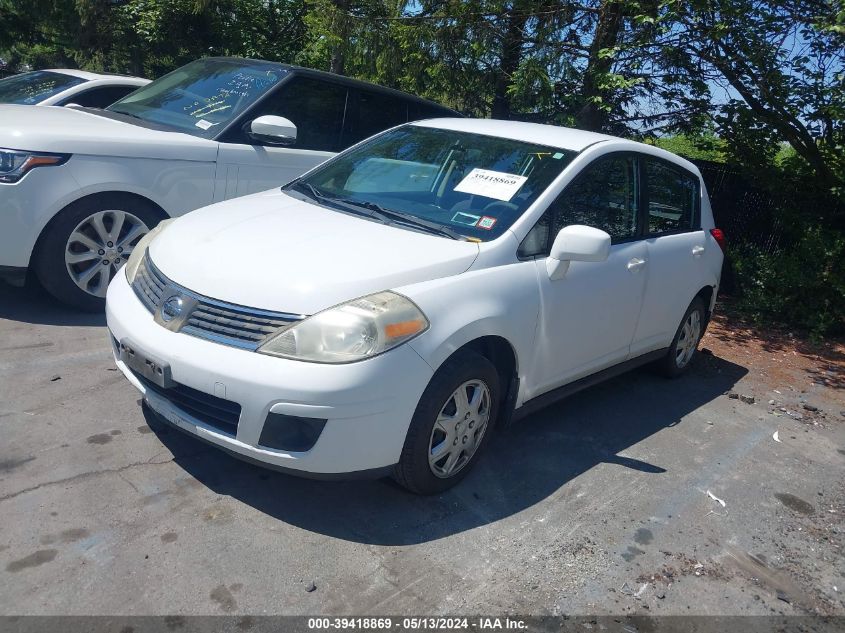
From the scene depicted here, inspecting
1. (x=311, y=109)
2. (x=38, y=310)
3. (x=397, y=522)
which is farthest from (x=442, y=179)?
(x=38, y=310)

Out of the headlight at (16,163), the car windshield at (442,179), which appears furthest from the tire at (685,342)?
the headlight at (16,163)

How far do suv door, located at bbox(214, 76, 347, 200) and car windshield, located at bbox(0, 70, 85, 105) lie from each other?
326cm

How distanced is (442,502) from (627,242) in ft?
6.62

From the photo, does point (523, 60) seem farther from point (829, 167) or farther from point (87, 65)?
point (87, 65)

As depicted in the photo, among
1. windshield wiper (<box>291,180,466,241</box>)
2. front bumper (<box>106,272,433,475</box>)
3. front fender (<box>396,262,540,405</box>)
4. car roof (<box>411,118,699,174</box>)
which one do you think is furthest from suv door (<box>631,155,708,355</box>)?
front bumper (<box>106,272,433,475</box>)

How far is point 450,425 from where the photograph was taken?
3553 millimetres

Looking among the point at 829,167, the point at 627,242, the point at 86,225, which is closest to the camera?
the point at 627,242

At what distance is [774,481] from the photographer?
4.53m

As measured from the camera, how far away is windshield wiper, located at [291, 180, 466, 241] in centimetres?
394

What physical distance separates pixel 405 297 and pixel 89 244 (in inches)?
115

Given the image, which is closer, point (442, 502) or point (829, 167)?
point (442, 502)

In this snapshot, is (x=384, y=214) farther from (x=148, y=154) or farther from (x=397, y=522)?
(x=148, y=154)

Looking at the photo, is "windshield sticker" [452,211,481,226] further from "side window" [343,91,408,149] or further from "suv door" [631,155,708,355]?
"side window" [343,91,408,149]

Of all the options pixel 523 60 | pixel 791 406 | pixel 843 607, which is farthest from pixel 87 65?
pixel 843 607
